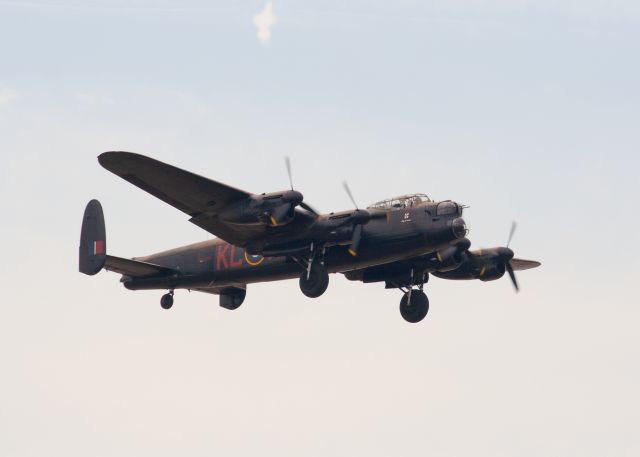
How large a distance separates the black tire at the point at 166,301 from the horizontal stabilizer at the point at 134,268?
2.63ft

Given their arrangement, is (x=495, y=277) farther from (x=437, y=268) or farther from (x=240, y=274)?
(x=240, y=274)

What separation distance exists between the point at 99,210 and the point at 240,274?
237 inches

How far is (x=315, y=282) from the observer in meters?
37.5

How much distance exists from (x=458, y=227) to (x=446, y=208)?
710 millimetres

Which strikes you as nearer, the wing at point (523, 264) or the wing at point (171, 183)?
the wing at point (171, 183)

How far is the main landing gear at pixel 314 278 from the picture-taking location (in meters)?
37.5

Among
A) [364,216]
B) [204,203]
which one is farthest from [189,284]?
[364,216]

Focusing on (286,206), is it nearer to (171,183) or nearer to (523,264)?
(171,183)

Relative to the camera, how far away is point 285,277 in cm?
4000

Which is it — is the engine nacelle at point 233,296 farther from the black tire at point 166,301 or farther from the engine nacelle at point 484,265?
the engine nacelle at point 484,265

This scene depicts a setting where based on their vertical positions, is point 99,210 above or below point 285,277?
above

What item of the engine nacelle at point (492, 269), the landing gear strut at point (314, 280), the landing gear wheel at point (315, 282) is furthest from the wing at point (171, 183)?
the engine nacelle at point (492, 269)

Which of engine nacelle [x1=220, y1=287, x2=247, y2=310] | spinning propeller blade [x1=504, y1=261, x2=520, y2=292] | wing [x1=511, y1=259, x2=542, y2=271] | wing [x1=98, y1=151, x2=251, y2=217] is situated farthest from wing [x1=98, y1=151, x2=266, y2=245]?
wing [x1=511, y1=259, x2=542, y2=271]

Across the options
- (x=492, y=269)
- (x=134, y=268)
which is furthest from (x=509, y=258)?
(x=134, y=268)
